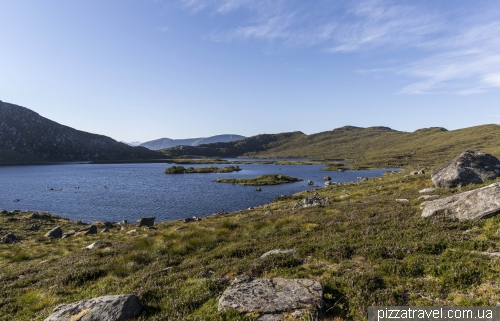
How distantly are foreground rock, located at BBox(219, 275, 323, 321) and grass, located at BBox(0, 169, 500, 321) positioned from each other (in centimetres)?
40

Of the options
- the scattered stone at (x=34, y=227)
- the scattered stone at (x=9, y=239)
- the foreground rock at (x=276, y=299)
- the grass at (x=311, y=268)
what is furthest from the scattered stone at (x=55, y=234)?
the foreground rock at (x=276, y=299)

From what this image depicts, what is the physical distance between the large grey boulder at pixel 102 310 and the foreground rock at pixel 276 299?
3.23 m

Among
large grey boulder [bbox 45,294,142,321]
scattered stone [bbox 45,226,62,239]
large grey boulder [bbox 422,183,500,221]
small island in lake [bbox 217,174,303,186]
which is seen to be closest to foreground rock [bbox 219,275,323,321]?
large grey boulder [bbox 45,294,142,321]

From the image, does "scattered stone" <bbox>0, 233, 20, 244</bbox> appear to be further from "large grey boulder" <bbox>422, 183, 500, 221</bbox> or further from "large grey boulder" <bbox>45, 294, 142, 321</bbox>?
"large grey boulder" <bbox>422, 183, 500, 221</bbox>

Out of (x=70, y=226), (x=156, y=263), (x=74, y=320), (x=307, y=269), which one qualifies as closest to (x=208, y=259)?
(x=156, y=263)

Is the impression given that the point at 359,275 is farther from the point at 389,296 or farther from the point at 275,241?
the point at 275,241

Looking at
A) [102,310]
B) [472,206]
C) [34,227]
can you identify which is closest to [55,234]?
[34,227]

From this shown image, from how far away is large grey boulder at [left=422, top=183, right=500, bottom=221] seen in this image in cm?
1348

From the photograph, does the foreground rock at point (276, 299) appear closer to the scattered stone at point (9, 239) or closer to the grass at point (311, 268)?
the grass at point (311, 268)

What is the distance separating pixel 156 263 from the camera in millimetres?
15484

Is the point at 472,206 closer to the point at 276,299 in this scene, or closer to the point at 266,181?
the point at 276,299

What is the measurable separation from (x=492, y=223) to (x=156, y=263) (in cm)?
1847

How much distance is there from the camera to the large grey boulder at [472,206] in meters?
13.5

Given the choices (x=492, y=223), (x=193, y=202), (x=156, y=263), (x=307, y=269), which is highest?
(x=492, y=223)
